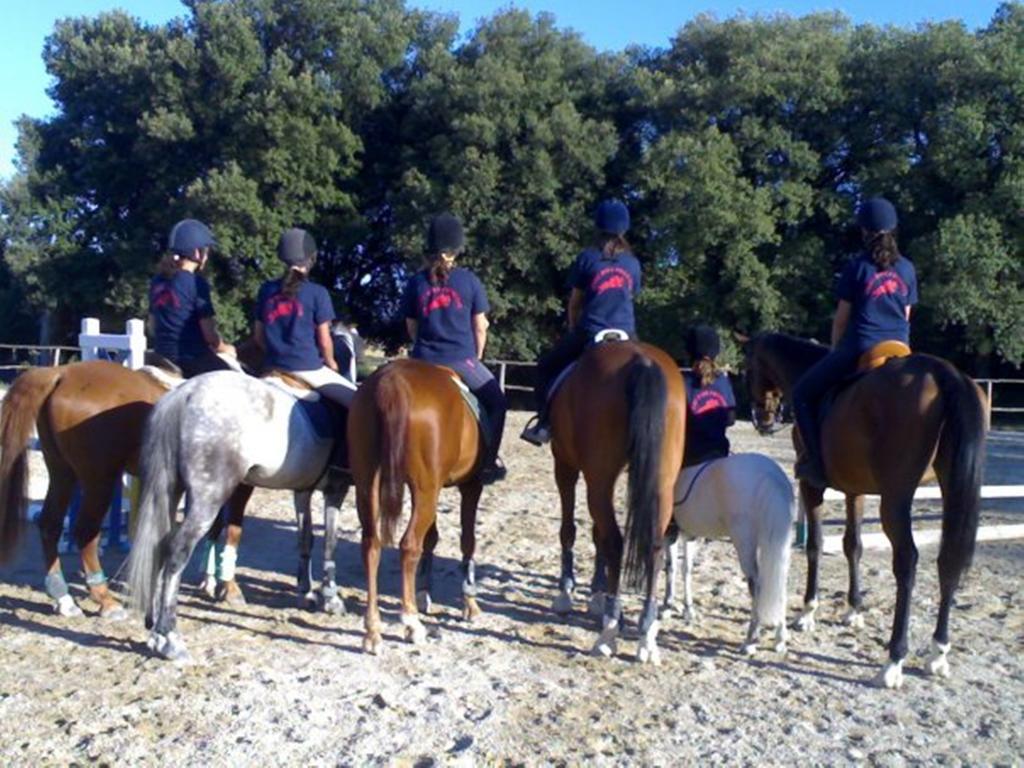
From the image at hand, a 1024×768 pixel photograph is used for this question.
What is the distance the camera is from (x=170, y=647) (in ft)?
17.6

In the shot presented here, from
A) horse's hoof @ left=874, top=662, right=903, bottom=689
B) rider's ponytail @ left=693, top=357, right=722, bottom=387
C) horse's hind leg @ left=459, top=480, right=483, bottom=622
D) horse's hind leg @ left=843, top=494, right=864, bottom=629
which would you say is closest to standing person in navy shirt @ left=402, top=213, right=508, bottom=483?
horse's hind leg @ left=459, top=480, right=483, bottom=622

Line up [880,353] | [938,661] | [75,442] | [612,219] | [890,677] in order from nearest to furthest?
[890,677], [938,661], [880,353], [75,442], [612,219]

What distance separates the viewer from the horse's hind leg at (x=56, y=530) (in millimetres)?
6199

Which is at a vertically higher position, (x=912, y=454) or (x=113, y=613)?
(x=912, y=454)

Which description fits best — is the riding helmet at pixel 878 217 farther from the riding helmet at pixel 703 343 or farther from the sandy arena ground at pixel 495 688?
the sandy arena ground at pixel 495 688

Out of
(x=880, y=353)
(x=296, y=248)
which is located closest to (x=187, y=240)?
(x=296, y=248)

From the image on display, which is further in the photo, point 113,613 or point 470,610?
point 470,610

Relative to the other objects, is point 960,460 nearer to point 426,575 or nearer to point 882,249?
point 882,249

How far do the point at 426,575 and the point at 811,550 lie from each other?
2630mm

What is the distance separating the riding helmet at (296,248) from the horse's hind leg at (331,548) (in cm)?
149

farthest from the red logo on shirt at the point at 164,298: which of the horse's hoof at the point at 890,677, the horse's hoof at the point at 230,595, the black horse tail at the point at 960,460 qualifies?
the horse's hoof at the point at 890,677

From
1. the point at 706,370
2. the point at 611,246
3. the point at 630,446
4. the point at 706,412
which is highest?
the point at 611,246

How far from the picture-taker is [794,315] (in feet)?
88.7

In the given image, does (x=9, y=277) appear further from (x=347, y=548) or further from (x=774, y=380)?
Answer: (x=774, y=380)
